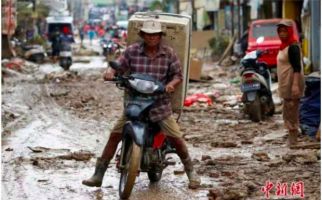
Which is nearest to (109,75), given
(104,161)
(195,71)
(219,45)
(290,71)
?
(104,161)

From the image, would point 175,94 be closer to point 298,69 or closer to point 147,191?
point 147,191

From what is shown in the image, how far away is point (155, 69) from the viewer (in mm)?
6984

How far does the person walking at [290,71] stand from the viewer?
361 inches

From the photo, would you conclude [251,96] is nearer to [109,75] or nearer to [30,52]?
[109,75]

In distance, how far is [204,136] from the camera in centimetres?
1116

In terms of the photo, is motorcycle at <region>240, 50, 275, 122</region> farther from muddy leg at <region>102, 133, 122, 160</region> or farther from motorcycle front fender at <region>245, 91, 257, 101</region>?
muddy leg at <region>102, 133, 122, 160</region>

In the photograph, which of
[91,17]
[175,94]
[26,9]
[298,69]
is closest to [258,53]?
[298,69]

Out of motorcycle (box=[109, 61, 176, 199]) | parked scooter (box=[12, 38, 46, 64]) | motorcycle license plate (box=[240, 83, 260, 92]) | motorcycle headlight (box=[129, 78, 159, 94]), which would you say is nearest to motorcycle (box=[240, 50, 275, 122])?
motorcycle license plate (box=[240, 83, 260, 92])

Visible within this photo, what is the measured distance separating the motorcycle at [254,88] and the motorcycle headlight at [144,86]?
6290mm

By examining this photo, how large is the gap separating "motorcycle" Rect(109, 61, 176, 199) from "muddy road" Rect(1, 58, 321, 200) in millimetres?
331

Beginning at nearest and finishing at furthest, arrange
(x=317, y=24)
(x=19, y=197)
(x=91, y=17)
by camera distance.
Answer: (x=19, y=197)
(x=317, y=24)
(x=91, y=17)

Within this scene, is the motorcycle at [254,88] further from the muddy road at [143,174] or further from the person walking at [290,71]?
the person walking at [290,71]

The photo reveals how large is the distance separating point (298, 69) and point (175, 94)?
7.28 ft

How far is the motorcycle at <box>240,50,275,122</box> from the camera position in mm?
12820
